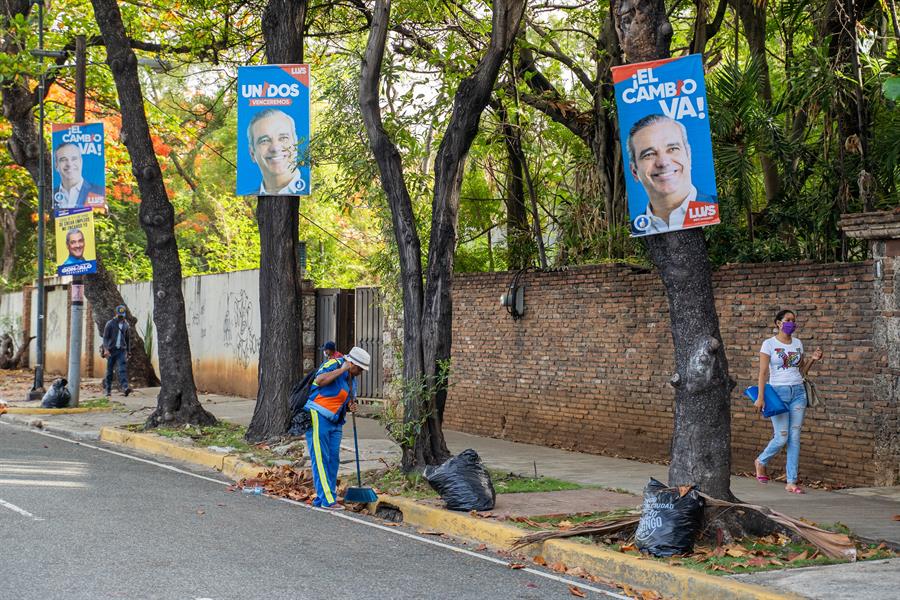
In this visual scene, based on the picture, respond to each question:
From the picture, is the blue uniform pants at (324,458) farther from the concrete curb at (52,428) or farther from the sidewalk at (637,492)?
the concrete curb at (52,428)

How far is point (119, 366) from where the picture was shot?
24.8 meters

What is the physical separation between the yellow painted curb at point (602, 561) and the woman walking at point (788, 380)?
3.49 metres

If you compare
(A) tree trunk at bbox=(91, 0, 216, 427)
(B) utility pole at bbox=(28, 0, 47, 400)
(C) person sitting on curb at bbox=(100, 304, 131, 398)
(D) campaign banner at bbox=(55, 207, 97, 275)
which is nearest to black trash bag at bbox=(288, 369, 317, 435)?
(A) tree trunk at bbox=(91, 0, 216, 427)

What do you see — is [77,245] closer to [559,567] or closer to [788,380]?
[788,380]

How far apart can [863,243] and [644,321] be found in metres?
2.93

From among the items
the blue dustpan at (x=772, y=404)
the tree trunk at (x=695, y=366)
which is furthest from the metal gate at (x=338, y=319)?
the tree trunk at (x=695, y=366)

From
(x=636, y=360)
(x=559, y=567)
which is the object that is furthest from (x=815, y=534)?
(x=636, y=360)

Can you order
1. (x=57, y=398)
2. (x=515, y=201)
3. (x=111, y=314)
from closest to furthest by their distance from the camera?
(x=515, y=201)
(x=57, y=398)
(x=111, y=314)

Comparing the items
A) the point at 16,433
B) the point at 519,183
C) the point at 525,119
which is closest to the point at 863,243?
the point at 525,119

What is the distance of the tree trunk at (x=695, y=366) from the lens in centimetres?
888

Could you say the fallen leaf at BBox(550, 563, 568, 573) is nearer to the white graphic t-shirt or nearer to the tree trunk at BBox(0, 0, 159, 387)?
the white graphic t-shirt

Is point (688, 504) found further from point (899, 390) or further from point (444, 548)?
point (899, 390)

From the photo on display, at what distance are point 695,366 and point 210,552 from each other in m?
4.08

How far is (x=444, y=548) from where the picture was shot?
365 inches
